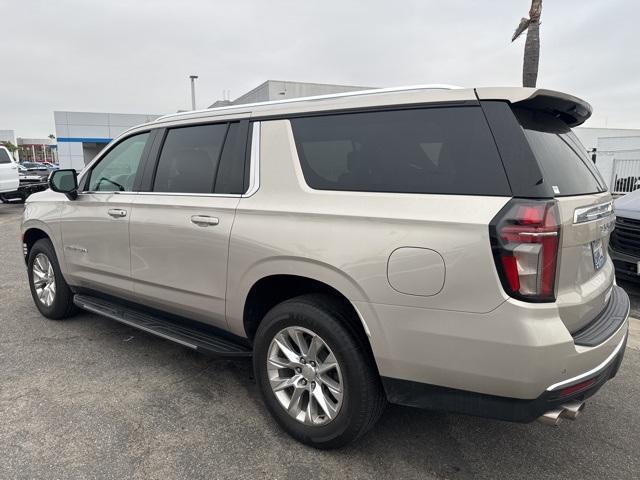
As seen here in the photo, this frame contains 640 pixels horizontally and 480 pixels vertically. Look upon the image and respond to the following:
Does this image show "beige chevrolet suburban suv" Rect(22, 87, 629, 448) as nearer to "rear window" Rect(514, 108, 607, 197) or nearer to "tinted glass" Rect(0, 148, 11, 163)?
"rear window" Rect(514, 108, 607, 197)

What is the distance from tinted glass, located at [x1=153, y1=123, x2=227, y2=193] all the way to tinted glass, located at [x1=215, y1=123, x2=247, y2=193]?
63 mm

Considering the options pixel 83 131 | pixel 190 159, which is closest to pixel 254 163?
pixel 190 159

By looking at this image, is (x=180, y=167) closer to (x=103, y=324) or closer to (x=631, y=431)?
(x=103, y=324)

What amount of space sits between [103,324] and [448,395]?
3.64 meters

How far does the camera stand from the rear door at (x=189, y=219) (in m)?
2.93

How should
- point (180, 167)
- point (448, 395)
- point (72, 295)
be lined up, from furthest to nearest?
point (72, 295) < point (180, 167) < point (448, 395)

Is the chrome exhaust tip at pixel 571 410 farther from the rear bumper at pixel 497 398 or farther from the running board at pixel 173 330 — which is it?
the running board at pixel 173 330

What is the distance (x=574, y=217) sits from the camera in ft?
6.76

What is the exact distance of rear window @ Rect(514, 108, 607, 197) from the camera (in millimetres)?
2102

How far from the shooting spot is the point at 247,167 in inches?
113

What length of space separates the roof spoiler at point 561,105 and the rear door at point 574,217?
0.11 feet

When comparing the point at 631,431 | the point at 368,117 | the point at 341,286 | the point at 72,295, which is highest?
the point at 368,117

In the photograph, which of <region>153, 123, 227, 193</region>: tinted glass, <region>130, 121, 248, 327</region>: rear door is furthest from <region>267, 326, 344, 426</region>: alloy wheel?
<region>153, 123, 227, 193</region>: tinted glass

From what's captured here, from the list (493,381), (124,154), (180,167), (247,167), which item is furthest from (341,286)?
(124,154)
